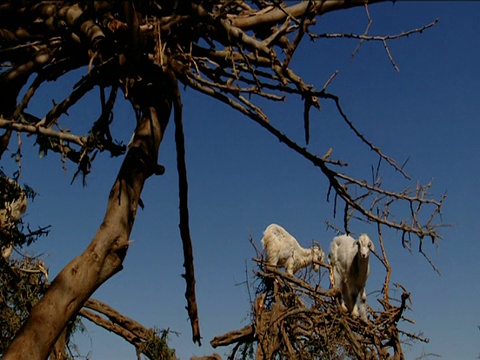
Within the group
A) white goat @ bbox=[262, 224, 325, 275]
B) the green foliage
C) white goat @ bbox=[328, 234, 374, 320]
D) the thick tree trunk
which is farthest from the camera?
white goat @ bbox=[262, 224, 325, 275]

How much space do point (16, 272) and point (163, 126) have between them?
4232 millimetres

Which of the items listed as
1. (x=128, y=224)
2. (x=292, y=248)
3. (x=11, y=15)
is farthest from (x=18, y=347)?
(x=292, y=248)

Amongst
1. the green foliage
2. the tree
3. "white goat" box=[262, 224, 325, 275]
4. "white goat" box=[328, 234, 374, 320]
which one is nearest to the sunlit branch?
the tree

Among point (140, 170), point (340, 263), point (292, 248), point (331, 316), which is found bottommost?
point (140, 170)

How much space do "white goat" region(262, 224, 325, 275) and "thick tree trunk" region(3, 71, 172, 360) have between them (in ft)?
34.9

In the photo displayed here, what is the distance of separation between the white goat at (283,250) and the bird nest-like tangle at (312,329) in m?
5.41

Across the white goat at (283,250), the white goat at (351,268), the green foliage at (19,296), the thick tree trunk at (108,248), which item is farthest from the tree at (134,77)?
the white goat at (283,250)

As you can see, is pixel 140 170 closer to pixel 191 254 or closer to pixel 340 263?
pixel 191 254

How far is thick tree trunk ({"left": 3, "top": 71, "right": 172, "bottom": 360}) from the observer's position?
11.5 feet

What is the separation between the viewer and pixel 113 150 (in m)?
4.20

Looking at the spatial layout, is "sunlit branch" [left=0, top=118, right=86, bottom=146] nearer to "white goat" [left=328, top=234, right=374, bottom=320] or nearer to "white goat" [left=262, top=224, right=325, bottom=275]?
"white goat" [left=328, top=234, right=374, bottom=320]

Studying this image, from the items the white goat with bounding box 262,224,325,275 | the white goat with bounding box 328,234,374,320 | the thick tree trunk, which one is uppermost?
the white goat with bounding box 262,224,325,275

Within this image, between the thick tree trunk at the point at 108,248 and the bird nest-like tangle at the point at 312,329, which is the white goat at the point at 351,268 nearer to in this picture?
the bird nest-like tangle at the point at 312,329

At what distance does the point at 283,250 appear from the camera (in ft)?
50.6
